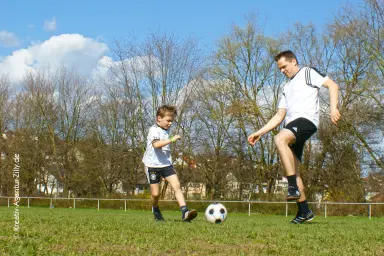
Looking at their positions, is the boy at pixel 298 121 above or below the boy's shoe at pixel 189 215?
above

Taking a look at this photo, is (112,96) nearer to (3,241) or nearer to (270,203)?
(270,203)

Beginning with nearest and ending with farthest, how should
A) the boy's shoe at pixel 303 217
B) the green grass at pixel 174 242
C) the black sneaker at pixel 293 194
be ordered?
the green grass at pixel 174 242 < the black sneaker at pixel 293 194 < the boy's shoe at pixel 303 217

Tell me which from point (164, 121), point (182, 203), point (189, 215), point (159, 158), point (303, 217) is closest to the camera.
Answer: point (303, 217)

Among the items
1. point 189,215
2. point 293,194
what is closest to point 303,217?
point 293,194

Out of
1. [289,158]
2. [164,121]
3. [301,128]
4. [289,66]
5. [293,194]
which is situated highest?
[289,66]

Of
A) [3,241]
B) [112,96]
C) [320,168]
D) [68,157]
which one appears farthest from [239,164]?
[3,241]

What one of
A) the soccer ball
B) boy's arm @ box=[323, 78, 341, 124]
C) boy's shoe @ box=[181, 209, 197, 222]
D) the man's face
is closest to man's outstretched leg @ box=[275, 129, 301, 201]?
boy's arm @ box=[323, 78, 341, 124]

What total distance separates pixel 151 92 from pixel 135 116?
247 cm

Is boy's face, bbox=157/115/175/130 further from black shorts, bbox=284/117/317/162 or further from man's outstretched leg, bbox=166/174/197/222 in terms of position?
black shorts, bbox=284/117/317/162

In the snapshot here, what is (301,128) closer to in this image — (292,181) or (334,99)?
(334,99)

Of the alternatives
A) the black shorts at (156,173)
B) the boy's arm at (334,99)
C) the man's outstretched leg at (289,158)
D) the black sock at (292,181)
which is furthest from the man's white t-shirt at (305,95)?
the black shorts at (156,173)

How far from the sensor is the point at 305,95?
283 inches

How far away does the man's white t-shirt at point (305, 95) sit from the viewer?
7.16 meters

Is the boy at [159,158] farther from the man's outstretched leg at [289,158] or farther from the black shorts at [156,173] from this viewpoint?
the man's outstretched leg at [289,158]
